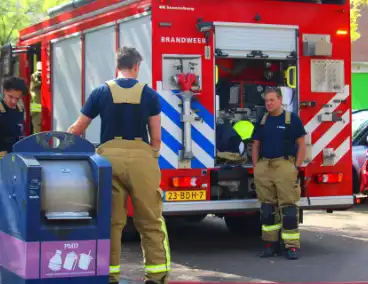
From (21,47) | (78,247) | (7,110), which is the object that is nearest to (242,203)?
(7,110)

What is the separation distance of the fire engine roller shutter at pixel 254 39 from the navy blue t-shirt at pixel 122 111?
245 cm

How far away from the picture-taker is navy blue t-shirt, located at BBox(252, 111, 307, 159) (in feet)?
27.4

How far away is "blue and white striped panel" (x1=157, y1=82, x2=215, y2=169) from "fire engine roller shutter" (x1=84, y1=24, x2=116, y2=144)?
36.8 inches

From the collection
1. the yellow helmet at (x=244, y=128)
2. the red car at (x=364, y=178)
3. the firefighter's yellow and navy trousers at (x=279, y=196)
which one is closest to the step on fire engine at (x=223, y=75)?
the yellow helmet at (x=244, y=128)

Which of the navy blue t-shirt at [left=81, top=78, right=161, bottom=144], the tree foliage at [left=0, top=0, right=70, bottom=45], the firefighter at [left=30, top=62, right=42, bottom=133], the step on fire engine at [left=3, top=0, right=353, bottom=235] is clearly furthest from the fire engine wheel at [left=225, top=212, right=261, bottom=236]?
the tree foliage at [left=0, top=0, right=70, bottom=45]

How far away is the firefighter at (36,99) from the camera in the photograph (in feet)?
36.3

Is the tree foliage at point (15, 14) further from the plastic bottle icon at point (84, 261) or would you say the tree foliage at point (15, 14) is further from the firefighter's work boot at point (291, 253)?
the plastic bottle icon at point (84, 261)

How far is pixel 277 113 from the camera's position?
8422 millimetres

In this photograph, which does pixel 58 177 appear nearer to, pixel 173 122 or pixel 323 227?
pixel 173 122

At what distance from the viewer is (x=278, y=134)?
8367 mm

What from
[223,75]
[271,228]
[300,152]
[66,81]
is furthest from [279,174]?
[66,81]

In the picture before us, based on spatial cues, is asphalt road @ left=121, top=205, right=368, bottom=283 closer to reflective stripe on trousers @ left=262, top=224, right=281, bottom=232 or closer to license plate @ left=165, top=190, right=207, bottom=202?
reflective stripe on trousers @ left=262, top=224, right=281, bottom=232

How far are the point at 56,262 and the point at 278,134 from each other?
12.7 feet

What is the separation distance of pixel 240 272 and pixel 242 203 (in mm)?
1083
